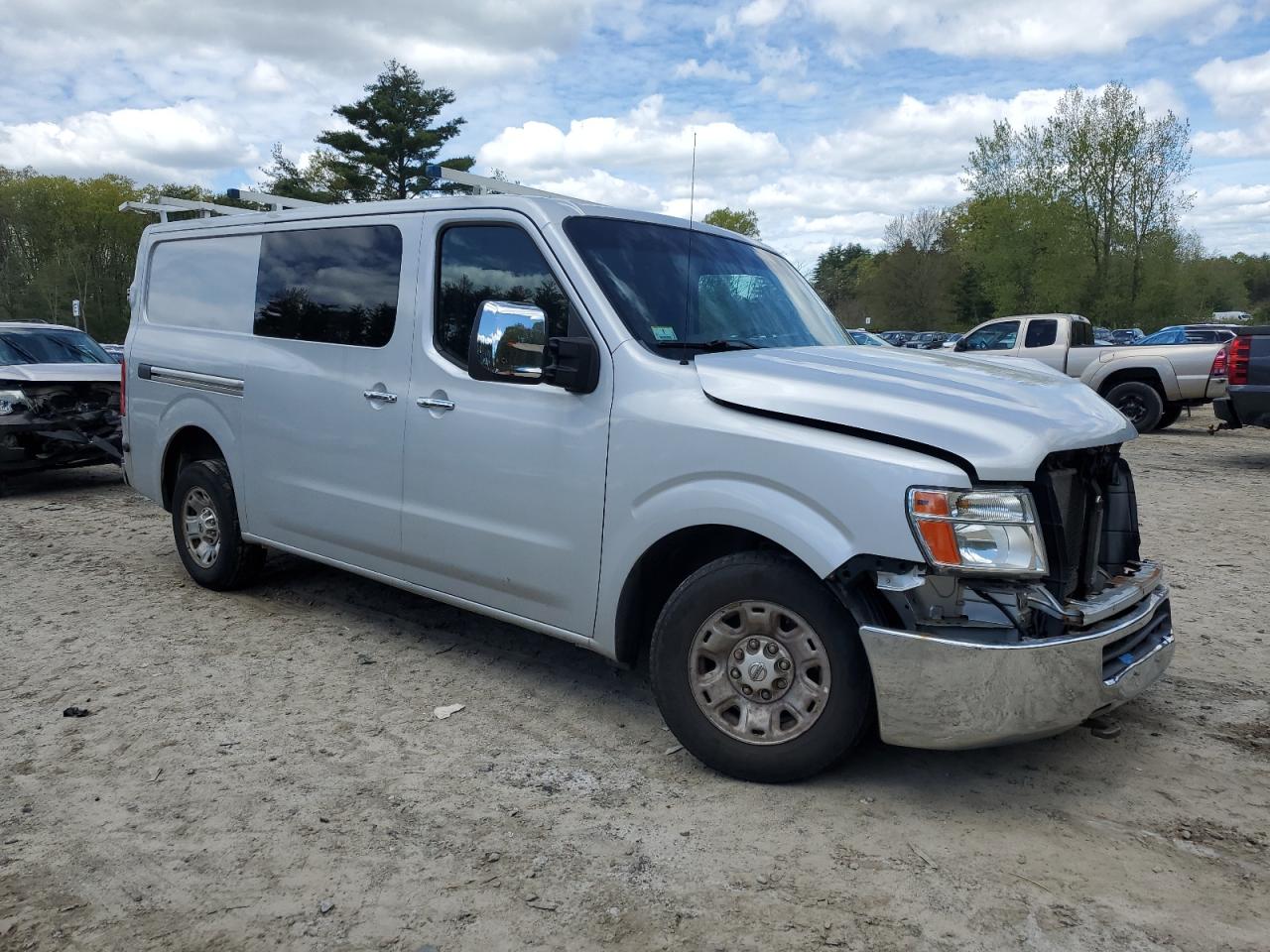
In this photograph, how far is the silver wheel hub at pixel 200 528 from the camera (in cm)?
579

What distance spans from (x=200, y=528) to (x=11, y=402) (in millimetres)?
4619

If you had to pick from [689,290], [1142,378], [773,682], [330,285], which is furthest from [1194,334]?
[773,682]

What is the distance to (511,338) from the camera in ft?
12.4

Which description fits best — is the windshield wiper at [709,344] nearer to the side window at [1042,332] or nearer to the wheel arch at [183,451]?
the wheel arch at [183,451]

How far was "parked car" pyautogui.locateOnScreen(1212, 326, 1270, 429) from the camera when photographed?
424 inches

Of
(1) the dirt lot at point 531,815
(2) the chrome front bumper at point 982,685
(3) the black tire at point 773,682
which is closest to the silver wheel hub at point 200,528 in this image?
(1) the dirt lot at point 531,815

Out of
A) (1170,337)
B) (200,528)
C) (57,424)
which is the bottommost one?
(200,528)

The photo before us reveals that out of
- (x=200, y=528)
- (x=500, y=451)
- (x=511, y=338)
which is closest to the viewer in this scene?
(x=511, y=338)

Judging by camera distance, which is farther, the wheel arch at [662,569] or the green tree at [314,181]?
the green tree at [314,181]

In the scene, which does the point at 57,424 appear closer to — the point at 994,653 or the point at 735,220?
the point at 994,653

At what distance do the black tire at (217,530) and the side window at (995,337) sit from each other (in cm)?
1433

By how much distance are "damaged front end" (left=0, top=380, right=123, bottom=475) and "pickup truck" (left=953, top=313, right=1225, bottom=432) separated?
435 inches

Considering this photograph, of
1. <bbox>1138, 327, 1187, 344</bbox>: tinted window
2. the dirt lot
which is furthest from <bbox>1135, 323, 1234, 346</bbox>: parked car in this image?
the dirt lot

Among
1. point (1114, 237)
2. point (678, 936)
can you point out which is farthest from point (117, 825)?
point (1114, 237)
